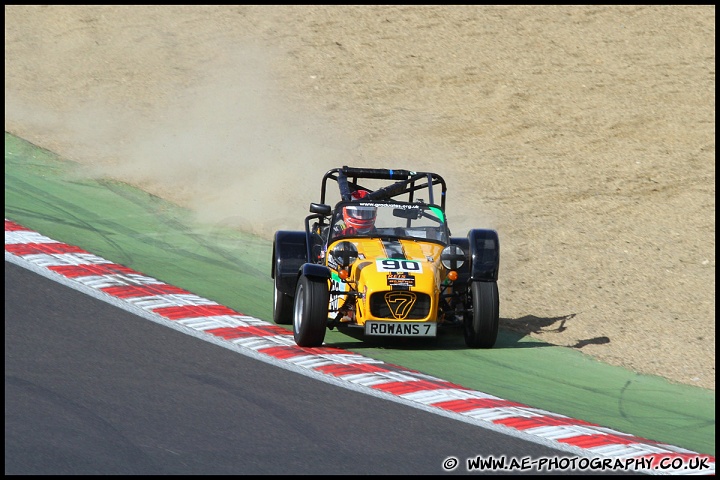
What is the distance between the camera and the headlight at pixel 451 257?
10500 millimetres

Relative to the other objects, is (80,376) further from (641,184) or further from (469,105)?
(469,105)

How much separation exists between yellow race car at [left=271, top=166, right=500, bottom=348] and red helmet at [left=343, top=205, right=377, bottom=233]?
10 millimetres

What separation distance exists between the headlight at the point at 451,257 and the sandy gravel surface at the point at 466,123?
1523 millimetres

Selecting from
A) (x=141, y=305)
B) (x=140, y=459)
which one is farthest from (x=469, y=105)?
(x=140, y=459)

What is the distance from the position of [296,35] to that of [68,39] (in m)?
5.33

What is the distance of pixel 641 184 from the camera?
670 inches

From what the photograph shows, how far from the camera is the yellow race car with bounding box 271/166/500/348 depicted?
10047 mm

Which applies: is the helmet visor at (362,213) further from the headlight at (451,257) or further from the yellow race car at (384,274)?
the headlight at (451,257)

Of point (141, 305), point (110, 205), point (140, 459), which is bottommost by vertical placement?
point (140, 459)

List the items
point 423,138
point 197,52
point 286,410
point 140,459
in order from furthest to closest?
1. point 197,52
2. point 423,138
3. point 286,410
4. point 140,459

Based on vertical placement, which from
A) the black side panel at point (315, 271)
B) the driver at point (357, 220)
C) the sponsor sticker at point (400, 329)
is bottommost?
the sponsor sticker at point (400, 329)

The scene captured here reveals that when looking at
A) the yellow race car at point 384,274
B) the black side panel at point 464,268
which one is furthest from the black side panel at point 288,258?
→ the black side panel at point 464,268

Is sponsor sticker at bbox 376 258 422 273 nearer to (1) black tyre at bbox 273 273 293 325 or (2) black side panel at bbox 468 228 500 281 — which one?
(2) black side panel at bbox 468 228 500 281

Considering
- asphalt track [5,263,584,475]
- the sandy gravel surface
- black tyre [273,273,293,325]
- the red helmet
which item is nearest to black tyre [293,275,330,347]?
asphalt track [5,263,584,475]
